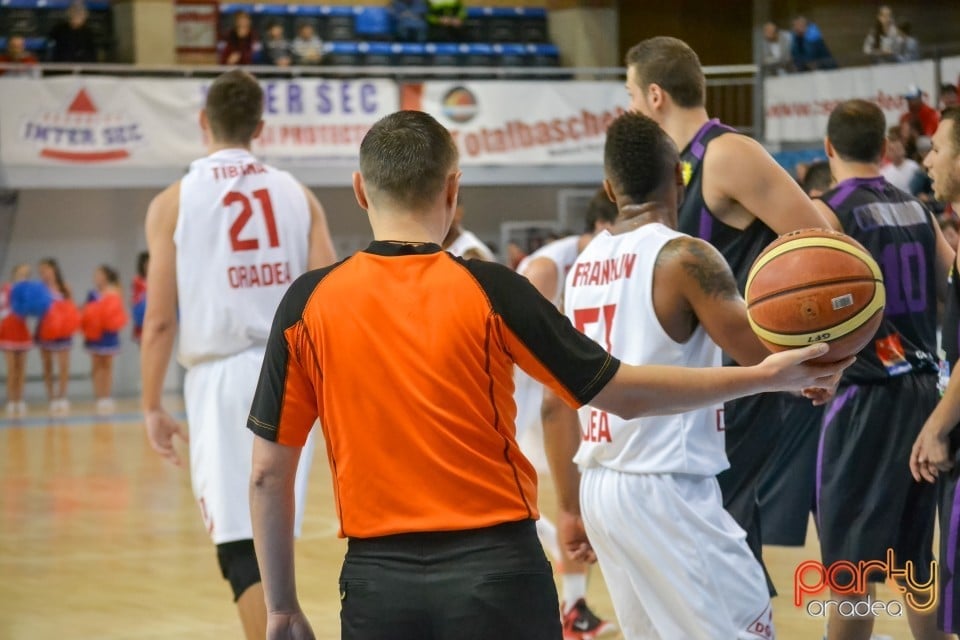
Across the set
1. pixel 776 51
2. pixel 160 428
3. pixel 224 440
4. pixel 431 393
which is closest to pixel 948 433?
pixel 431 393

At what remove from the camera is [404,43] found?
2086 cm

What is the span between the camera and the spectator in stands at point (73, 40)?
18312mm

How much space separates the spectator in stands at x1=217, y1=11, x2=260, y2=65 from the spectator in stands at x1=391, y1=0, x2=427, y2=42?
2.57 m

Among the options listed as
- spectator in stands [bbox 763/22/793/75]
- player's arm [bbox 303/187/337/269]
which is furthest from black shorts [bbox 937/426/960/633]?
spectator in stands [bbox 763/22/793/75]

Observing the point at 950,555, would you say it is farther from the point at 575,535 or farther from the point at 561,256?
the point at 561,256

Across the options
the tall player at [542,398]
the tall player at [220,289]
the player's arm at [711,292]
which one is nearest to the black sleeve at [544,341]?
the player's arm at [711,292]

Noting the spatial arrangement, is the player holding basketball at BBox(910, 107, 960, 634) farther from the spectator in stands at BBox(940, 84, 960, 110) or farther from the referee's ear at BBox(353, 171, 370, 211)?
the spectator in stands at BBox(940, 84, 960, 110)

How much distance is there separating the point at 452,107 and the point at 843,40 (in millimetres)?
6267

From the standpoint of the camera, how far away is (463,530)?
2.51 metres

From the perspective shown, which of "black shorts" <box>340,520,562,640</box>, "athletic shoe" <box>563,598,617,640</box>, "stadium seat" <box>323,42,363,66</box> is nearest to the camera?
"black shorts" <box>340,520,562,640</box>

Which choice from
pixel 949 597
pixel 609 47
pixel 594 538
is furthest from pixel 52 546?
pixel 609 47

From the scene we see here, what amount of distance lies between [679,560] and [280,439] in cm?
131

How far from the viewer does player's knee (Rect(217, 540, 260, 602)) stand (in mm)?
4613

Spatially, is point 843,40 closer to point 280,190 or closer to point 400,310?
point 280,190
